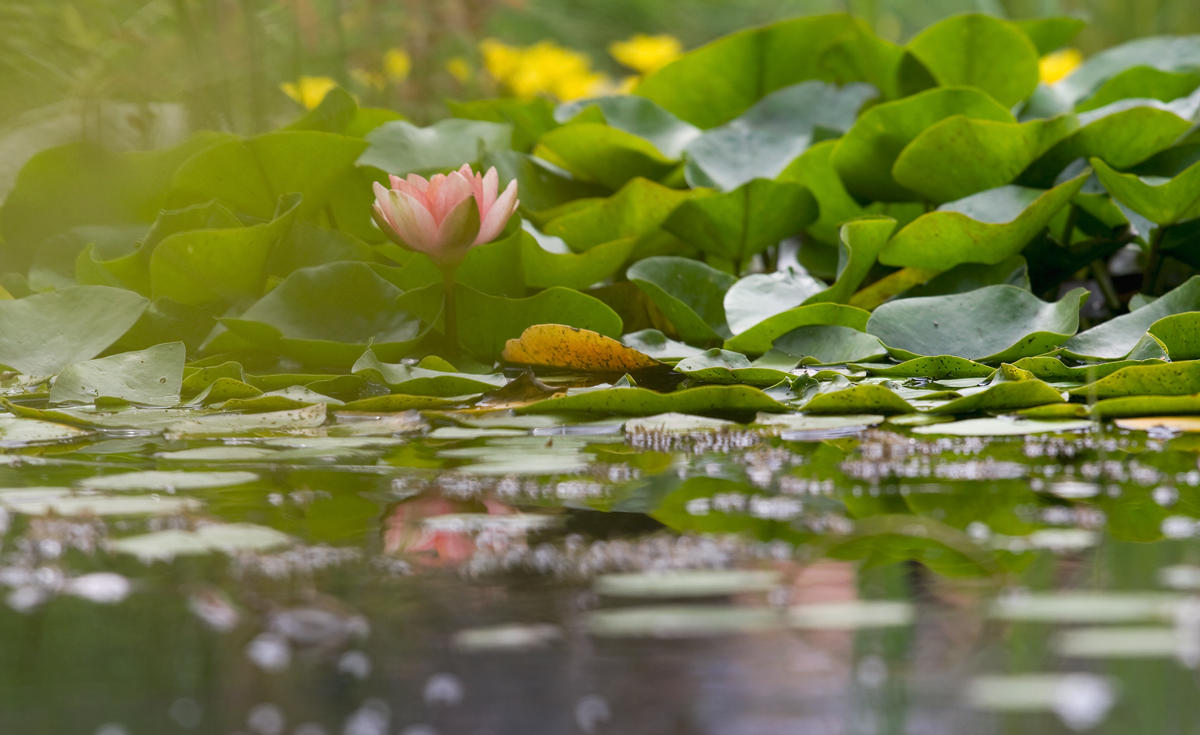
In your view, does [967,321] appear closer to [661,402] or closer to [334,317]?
[661,402]

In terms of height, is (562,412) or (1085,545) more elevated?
(562,412)

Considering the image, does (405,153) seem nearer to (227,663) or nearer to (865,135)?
(865,135)

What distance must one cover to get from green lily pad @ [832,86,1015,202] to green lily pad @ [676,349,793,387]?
470mm

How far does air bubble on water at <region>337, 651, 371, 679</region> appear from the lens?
18.5 inches

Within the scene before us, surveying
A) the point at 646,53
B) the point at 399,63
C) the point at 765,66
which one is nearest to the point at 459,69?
the point at 399,63

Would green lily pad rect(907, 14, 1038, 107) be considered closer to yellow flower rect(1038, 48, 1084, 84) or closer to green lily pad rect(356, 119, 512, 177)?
green lily pad rect(356, 119, 512, 177)

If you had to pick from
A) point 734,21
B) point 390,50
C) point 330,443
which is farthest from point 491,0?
point 734,21

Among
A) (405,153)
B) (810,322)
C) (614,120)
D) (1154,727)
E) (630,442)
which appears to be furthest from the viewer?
(614,120)

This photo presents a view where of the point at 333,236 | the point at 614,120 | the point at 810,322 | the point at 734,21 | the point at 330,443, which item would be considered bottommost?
the point at 330,443

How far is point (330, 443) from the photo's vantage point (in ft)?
3.11

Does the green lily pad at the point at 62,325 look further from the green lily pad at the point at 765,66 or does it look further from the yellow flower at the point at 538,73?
the yellow flower at the point at 538,73

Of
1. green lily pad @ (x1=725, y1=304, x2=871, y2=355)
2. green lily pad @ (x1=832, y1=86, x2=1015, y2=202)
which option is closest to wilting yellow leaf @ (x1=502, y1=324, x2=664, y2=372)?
green lily pad @ (x1=725, y1=304, x2=871, y2=355)

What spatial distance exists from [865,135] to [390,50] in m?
2.31

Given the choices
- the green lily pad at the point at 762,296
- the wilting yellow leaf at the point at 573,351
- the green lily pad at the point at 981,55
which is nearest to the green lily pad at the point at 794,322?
the green lily pad at the point at 762,296
